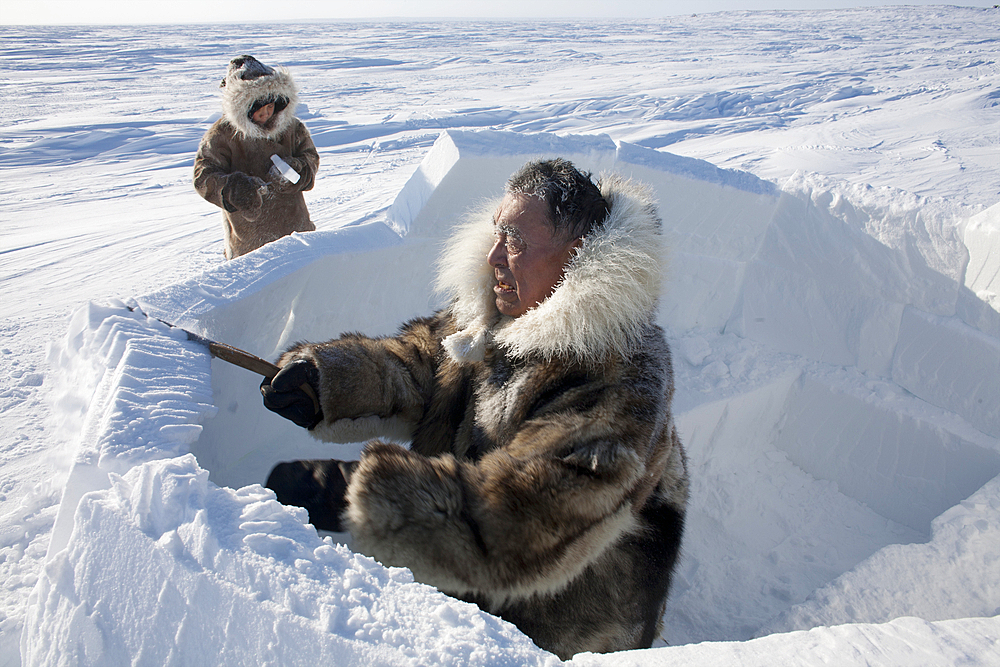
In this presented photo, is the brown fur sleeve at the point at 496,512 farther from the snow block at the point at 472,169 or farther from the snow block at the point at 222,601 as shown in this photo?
the snow block at the point at 472,169

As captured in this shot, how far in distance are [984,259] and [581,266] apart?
5.48 feet

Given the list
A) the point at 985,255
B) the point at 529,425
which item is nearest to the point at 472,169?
the point at 529,425

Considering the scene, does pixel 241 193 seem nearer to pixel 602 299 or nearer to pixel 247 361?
pixel 247 361

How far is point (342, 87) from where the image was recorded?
13.1 metres

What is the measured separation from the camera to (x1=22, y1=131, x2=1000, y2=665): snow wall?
0.78 meters

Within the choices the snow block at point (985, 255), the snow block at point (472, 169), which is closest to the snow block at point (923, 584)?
the snow block at point (985, 255)

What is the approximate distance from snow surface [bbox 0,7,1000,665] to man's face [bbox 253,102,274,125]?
1.03 m

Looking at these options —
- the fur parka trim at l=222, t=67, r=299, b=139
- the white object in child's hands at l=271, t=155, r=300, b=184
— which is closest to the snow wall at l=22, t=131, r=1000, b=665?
the white object in child's hands at l=271, t=155, r=300, b=184

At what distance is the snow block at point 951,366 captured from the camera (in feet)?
6.81

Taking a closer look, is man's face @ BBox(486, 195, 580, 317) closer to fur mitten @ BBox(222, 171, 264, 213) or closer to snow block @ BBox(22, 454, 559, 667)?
snow block @ BBox(22, 454, 559, 667)

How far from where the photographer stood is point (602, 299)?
131 cm

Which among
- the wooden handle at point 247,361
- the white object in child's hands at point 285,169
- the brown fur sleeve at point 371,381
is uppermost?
the white object in child's hands at point 285,169

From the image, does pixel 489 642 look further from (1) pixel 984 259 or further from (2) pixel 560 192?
(1) pixel 984 259

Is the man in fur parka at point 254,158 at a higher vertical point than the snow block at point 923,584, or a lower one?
higher
